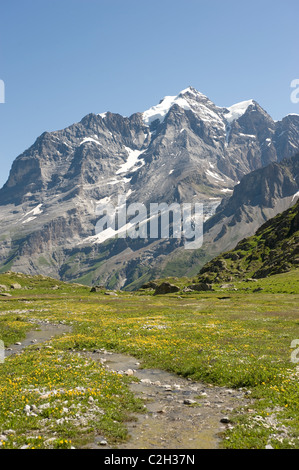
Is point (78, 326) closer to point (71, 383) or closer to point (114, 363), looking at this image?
point (114, 363)

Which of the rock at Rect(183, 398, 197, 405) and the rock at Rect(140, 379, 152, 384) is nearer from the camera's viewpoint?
the rock at Rect(183, 398, 197, 405)

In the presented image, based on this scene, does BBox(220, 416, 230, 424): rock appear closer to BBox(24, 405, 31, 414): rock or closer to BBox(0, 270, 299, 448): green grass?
BBox(0, 270, 299, 448): green grass

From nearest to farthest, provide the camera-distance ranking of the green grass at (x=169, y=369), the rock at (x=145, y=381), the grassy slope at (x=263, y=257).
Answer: the green grass at (x=169, y=369), the rock at (x=145, y=381), the grassy slope at (x=263, y=257)

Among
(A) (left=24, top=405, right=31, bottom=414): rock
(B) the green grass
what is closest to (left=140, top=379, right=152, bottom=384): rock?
(B) the green grass

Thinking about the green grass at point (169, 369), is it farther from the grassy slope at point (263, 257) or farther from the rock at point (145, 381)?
the grassy slope at point (263, 257)

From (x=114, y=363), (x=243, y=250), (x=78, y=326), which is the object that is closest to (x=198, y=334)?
(x=114, y=363)

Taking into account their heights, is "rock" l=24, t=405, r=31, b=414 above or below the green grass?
above

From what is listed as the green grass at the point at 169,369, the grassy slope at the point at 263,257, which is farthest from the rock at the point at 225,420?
the grassy slope at the point at 263,257

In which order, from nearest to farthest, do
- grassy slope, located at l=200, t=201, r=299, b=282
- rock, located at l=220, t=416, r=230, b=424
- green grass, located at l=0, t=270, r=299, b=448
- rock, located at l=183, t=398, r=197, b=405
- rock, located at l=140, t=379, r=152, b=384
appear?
green grass, located at l=0, t=270, r=299, b=448
rock, located at l=220, t=416, r=230, b=424
rock, located at l=183, t=398, r=197, b=405
rock, located at l=140, t=379, r=152, b=384
grassy slope, located at l=200, t=201, r=299, b=282

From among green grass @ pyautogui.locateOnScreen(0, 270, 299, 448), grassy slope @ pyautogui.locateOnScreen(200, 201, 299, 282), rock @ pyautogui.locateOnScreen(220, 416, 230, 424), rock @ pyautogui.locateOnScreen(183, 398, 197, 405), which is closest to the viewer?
green grass @ pyautogui.locateOnScreen(0, 270, 299, 448)

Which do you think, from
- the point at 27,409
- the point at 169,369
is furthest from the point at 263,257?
the point at 27,409

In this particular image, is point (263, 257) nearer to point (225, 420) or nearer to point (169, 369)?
point (169, 369)

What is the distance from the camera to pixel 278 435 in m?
12.8
